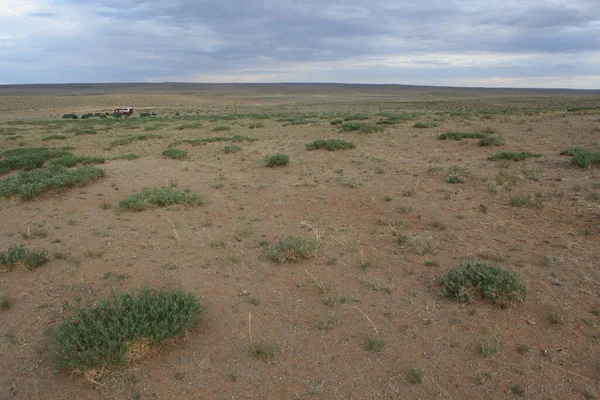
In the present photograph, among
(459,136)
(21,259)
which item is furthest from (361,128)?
(21,259)

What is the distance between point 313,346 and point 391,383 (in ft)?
2.43

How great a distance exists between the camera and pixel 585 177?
27.5 ft

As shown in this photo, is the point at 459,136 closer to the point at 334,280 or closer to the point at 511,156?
the point at 511,156

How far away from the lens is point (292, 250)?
5.19 meters

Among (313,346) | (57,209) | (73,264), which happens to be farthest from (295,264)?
(57,209)

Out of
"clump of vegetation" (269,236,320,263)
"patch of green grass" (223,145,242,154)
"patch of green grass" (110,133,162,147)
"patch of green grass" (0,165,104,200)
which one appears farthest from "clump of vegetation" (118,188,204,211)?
"patch of green grass" (110,133,162,147)

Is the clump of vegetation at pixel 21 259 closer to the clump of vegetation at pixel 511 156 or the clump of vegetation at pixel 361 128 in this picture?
the clump of vegetation at pixel 511 156

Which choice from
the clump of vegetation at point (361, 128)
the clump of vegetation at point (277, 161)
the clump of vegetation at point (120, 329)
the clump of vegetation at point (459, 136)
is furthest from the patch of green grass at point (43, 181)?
the clump of vegetation at point (459, 136)

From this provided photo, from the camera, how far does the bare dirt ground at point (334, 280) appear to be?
317 cm

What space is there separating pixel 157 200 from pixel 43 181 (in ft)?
10.1

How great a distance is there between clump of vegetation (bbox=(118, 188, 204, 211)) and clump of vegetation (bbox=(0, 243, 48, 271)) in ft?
7.00

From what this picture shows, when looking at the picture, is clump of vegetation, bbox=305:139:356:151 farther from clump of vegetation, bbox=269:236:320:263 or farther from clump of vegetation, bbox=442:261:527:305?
clump of vegetation, bbox=442:261:527:305

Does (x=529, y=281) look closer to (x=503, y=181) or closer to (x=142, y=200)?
(x=503, y=181)

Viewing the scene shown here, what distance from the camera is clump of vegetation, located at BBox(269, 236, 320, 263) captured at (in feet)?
17.0
